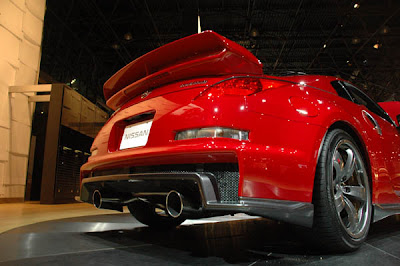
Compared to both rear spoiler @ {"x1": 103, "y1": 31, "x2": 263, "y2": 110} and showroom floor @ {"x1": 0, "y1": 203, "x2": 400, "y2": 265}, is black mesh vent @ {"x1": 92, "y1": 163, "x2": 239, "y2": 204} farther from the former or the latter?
rear spoiler @ {"x1": 103, "y1": 31, "x2": 263, "y2": 110}

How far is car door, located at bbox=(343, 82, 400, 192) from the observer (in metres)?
2.41

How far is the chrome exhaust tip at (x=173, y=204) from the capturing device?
5.08 ft

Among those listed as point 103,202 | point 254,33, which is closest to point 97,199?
point 103,202

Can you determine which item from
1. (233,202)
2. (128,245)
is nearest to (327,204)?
(233,202)

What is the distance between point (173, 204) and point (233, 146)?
0.44 m

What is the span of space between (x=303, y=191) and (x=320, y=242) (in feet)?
1.19

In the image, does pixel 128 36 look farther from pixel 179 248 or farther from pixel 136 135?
pixel 179 248

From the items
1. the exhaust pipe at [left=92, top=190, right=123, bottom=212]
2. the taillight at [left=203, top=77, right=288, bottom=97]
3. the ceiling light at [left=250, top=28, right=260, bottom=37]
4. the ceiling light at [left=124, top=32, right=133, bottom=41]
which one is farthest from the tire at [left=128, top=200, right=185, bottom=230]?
the ceiling light at [left=250, top=28, right=260, bottom=37]

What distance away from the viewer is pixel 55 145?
6.80m

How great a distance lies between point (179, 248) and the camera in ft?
6.35

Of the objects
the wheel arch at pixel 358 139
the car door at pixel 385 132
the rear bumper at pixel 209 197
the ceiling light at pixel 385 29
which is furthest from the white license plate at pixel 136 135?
the ceiling light at pixel 385 29

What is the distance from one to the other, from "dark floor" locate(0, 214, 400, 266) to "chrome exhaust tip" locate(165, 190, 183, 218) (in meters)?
0.26

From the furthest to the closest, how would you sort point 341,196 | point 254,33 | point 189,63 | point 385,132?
point 254,33
point 385,132
point 341,196
point 189,63

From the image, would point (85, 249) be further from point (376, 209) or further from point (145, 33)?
point (145, 33)
